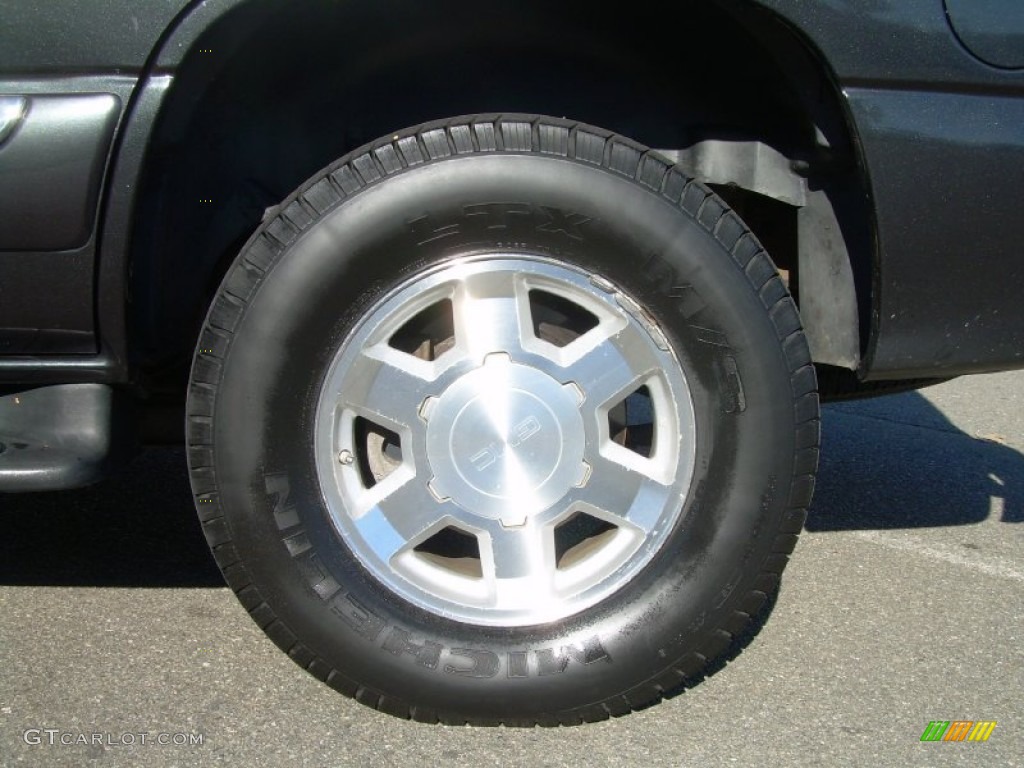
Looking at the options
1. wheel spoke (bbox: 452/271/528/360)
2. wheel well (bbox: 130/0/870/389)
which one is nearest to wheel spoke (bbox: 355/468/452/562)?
wheel spoke (bbox: 452/271/528/360)

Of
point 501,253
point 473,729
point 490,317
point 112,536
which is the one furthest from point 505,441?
point 112,536

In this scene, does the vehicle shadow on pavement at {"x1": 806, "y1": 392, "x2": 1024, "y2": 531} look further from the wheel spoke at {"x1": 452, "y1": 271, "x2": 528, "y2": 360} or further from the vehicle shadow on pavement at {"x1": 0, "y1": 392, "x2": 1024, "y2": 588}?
the wheel spoke at {"x1": 452, "y1": 271, "x2": 528, "y2": 360}

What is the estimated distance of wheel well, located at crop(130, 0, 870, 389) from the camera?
189cm

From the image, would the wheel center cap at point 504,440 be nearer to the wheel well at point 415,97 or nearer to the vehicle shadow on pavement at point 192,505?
the wheel well at point 415,97

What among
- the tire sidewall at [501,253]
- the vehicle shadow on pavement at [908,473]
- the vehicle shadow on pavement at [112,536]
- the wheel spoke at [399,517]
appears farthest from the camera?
the vehicle shadow on pavement at [908,473]

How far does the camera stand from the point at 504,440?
6.32 ft

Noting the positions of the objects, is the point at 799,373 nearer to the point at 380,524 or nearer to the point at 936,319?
the point at 936,319

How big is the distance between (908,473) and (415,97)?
7.29ft

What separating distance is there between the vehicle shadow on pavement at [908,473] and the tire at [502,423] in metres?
1.26

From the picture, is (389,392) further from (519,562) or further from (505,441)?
(519,562)

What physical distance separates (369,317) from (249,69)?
1.88 feet

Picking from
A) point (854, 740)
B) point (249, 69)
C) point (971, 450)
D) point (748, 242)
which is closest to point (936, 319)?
point (748, 242)

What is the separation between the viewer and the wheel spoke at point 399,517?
1.93 m

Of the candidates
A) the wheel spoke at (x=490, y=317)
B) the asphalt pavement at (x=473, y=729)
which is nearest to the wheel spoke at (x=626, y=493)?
the wheel spoke at (x=490, y=317)
